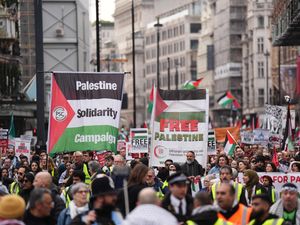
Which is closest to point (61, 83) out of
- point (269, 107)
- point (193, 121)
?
point (193, 121)

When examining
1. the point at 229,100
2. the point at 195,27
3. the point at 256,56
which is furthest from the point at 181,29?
the point at 229,100

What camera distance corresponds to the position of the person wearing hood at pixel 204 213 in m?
12.1

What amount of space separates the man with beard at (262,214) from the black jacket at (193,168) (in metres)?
8.54

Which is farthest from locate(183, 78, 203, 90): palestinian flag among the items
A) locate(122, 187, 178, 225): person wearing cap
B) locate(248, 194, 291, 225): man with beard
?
locate(122, 187, 178, 225): person wearing cap

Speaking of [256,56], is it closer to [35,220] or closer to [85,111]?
[85,111]

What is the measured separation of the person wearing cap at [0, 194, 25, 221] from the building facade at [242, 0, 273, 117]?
109232 mm

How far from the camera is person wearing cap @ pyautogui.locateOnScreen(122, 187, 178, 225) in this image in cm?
1122

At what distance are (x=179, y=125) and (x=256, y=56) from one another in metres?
104

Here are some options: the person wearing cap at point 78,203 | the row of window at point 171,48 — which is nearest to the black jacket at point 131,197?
the person wearing cap at point 78,203

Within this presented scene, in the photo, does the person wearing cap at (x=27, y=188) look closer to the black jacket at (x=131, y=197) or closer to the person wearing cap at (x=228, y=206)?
the black jacket at (x=131, y=197)

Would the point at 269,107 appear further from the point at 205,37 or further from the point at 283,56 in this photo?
the point at 205,37

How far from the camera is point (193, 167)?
866 inches

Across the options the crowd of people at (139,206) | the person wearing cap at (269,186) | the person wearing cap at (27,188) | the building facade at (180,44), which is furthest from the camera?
the building facade at (180,44)

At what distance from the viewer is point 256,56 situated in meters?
126
